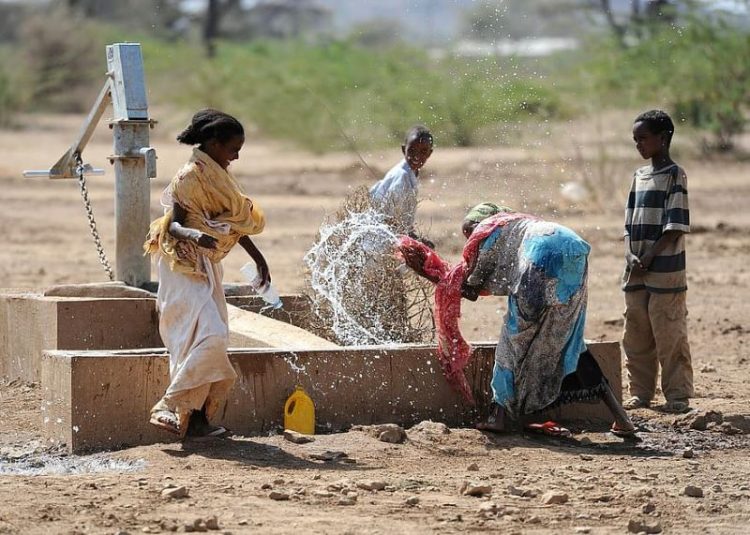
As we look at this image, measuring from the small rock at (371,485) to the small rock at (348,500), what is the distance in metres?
0.16

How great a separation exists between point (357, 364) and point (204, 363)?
39.4 inches

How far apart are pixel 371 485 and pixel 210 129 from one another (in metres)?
1.76

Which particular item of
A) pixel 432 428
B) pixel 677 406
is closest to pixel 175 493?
pixel 432 428

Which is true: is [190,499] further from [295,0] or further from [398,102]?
[295,0]

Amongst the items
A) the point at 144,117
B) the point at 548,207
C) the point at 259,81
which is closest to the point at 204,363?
the point at 144,117

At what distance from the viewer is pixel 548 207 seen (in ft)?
59.9

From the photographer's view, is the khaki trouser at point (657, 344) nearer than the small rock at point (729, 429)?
No

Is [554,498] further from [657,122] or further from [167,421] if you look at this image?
[657,122]

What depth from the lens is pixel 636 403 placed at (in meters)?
7.54

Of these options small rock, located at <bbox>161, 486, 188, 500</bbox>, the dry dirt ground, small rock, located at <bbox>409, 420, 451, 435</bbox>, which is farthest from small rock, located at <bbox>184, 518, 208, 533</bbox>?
small rock, located at <bbox>409, 420, 451, 435</bbox>

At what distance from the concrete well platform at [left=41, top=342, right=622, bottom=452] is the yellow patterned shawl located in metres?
0.67

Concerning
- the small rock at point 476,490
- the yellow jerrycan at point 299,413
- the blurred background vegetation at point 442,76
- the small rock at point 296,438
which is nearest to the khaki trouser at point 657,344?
the yellow jerrycan at point 299,413

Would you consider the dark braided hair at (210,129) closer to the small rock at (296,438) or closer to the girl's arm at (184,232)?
the girl's arm at (184,232)

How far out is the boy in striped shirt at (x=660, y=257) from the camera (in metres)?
7.23
